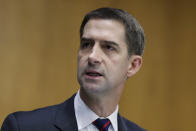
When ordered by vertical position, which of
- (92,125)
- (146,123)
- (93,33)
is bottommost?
(146,123)

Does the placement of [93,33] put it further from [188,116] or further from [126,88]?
[188,116]

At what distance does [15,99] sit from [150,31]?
2.92ft

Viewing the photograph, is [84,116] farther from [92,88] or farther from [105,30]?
[105,30]

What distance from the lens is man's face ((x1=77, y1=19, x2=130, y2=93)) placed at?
118 cm

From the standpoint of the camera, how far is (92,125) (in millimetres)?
1222

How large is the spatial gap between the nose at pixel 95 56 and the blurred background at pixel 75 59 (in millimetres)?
885

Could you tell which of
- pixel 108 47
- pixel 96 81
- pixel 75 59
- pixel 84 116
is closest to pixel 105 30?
pixel 108 47

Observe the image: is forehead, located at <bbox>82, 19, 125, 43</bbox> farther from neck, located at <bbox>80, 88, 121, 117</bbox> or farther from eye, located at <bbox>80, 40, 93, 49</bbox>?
neck, located at <bbox>80, 88, 121, 117</bbox>

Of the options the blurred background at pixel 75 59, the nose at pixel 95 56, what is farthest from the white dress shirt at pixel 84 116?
the blurred background at pixel 75 59

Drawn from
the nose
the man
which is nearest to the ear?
the man

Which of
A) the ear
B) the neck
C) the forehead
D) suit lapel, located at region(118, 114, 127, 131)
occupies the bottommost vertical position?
suit lapel, located at region(118, 114, 127, 131)

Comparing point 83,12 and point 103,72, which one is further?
point 83,12

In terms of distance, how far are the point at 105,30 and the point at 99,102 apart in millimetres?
231

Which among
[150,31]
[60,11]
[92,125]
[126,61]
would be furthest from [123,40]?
[150,31]
